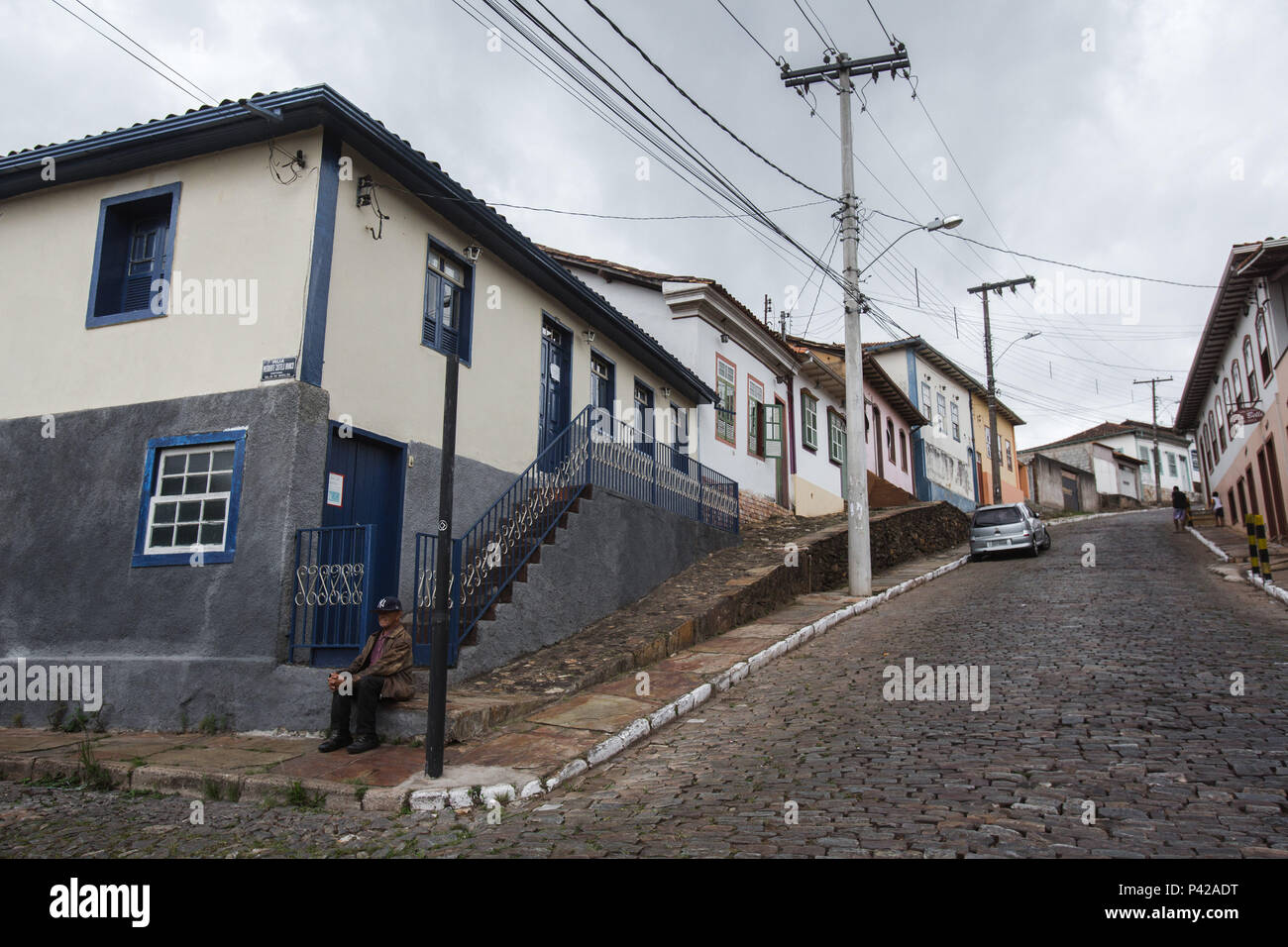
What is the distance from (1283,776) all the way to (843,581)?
11909 millimetres

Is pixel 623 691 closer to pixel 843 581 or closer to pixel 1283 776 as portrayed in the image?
pixel 1283 776

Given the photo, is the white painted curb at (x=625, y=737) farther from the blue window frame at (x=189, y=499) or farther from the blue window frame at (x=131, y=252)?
the blue window frame at (x=131, y=252)

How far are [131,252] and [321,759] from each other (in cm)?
659

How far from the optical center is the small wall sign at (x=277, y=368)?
8133 millimetres

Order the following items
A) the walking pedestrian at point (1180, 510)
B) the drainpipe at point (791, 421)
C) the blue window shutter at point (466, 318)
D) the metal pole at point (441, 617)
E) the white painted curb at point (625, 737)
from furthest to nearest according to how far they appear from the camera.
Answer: the walking pedestrian at point (1180, 510), the drainpipe at point (791, 421), the blue window shutter at point (466, 318), the metal pole at point (441, 617), the white painted curb at point (625, 737)

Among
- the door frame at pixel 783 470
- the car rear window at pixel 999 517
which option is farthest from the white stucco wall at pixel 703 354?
the car rear window at pixel 999 517

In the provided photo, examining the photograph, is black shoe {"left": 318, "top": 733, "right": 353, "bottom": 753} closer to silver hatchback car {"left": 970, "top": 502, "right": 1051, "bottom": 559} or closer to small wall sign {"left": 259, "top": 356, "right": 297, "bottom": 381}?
small wall sign {"left": 259, "top": 356, "right": 297, "bottom": 381}

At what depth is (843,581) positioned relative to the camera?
659 inches

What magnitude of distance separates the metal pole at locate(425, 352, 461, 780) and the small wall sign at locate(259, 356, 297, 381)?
259cm

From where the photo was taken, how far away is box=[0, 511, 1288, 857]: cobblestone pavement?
4355mm

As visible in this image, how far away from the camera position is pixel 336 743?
6.76 meters

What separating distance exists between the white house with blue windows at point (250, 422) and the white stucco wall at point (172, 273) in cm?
3

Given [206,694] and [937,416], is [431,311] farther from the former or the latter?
[937,416]

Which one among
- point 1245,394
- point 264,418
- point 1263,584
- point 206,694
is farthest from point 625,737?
point 1245,394
